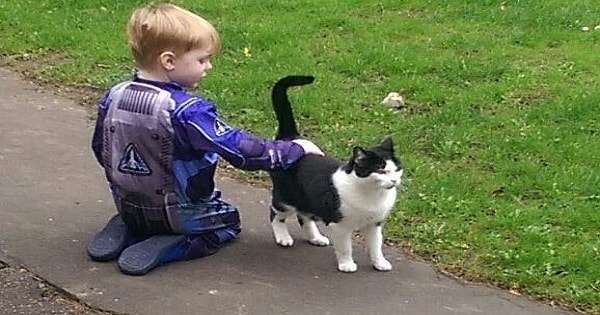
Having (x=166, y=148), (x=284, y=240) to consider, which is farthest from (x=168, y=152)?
(x=284, y=240)

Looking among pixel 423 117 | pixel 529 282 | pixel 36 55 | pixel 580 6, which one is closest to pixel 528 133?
pixel 423 117

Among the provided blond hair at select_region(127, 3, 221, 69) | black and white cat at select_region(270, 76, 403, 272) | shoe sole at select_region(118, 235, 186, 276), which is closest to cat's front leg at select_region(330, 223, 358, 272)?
black and white cat at select_region(270, 76, 403, 272)

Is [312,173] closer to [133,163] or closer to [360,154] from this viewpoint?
[360,154]

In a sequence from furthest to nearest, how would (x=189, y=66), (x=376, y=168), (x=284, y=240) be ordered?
(x=284, y=240) < (x=189, y=66) < (x=376, y=168)

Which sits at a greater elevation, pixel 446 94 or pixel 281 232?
pixel 281 232

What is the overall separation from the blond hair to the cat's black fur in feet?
1.48

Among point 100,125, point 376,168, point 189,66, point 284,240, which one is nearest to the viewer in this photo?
point 376,168

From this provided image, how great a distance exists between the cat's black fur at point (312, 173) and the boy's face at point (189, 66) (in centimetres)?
36

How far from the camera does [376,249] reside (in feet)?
15.6

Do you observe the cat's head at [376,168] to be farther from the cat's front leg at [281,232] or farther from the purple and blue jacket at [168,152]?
the cat's front leg at [281,232]

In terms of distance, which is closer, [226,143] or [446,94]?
[226,143]

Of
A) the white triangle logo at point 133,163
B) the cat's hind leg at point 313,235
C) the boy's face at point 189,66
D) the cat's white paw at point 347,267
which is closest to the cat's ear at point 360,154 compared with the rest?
the cat's white paw at point 347,267

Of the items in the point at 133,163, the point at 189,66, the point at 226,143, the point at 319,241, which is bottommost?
the point at 319,241

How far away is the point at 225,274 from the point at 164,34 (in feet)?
3.41
